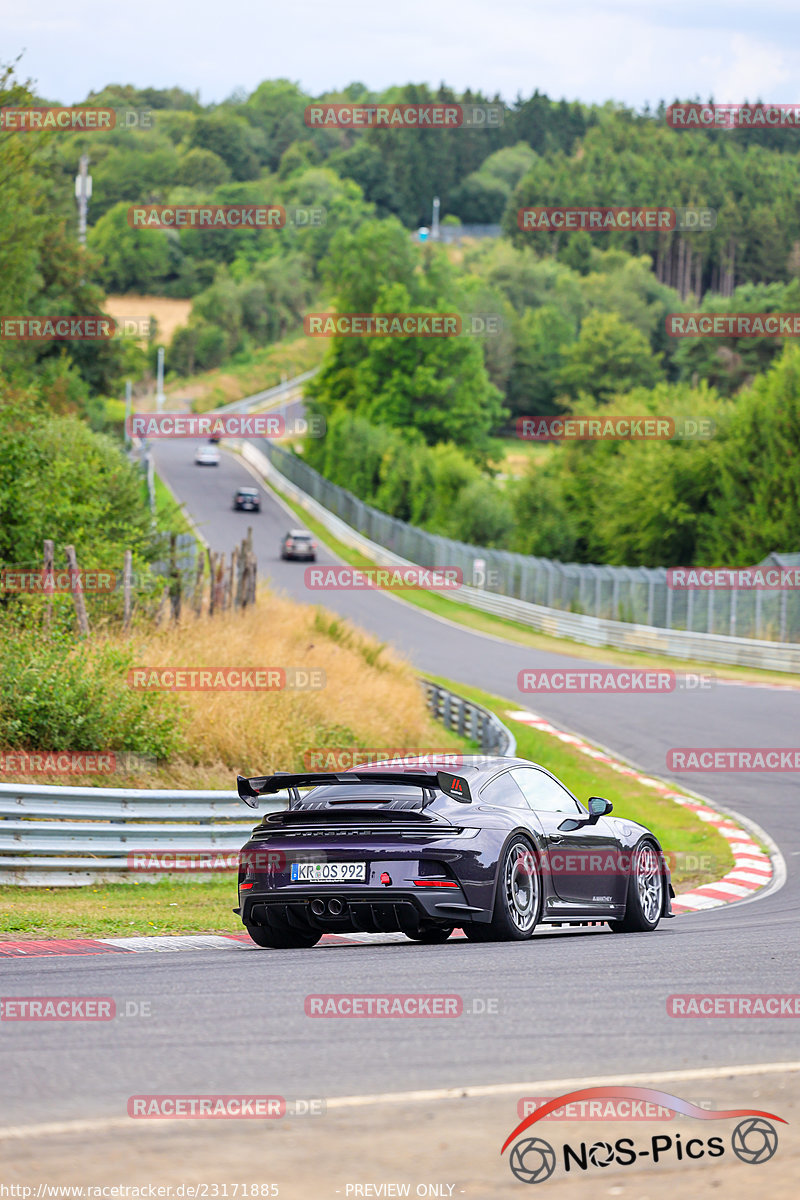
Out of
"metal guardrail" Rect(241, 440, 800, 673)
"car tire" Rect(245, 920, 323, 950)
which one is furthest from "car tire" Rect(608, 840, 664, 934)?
"metal guardrail" Rect(241, 440, 800, 673)

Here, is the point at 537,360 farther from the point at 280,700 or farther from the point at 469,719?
the point at 280,700

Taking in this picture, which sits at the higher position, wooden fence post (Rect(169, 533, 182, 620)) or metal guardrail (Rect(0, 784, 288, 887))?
wooden fence post (Rect(169, 533, 182, 620))

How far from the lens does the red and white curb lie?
48.2 ft

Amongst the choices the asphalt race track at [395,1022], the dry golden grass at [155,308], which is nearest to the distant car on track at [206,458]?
the dry golden grass at [155,308]

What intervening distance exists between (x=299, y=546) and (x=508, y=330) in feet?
257

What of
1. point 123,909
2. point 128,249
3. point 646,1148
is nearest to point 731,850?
point 123,909

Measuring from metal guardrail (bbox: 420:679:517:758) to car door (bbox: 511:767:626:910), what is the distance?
10.0 m

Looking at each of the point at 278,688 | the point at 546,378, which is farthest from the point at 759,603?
the point at 546,378

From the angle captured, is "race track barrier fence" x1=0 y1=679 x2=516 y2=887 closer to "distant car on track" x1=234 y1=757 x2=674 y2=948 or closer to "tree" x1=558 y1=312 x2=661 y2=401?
"distant car on track" x1=234 y1=757 x2=674 y2=948

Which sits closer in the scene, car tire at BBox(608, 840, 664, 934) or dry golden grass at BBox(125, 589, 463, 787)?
car tire at BBox(608, 840, 664, 934)

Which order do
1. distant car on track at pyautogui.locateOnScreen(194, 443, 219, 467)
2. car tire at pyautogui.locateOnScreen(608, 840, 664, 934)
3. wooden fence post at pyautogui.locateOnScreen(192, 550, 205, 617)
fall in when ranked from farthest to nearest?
distant car on track at pyautogui.locateOnScreen(194, 443, 219, 467) < wooden fence post at pyautogui.locateOnScreen(192, 550, 205, 617) < car tire at pyautogui.locateOnScreen(608, 840, 664, 934)

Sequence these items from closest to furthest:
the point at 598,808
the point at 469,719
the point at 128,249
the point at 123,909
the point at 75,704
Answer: the point at 598,808, the point at 123,909, the point at 75,704, the point at 469,719, the point at 128,249

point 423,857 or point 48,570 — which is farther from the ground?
point 48,570

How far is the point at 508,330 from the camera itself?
444 feet
